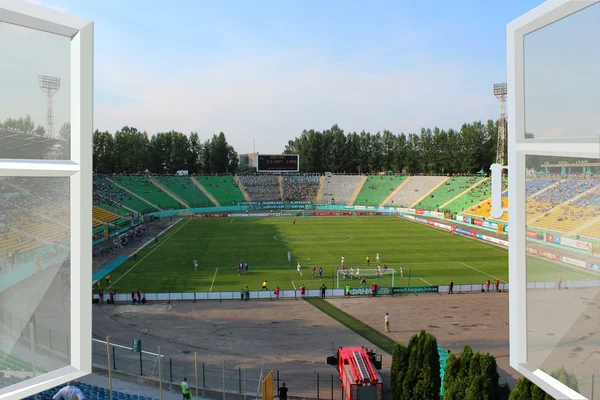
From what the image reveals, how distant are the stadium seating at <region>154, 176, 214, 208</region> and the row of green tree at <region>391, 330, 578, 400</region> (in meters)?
66.7

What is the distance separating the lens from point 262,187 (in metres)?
92.9

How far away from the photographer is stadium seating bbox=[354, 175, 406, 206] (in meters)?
86.1

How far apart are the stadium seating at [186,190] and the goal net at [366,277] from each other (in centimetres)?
4845

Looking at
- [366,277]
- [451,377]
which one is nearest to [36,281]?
[451,377]

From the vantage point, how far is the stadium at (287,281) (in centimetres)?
299

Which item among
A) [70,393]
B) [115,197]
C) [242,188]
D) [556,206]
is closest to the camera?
[556,206]

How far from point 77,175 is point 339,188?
9116 cm

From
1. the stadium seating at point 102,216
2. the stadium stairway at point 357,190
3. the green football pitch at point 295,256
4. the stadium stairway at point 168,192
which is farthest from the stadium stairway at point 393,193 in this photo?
the stadium seating at point 102,216

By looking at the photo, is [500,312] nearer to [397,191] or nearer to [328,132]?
[397,191]

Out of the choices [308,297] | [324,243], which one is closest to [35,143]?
[308,297]

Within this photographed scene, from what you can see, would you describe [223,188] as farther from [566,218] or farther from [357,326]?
[566,218]

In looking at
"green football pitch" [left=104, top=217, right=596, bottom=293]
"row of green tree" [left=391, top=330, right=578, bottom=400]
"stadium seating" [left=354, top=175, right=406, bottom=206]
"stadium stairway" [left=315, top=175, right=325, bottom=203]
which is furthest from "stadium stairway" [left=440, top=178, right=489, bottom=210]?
"row of green tree" [left=391, top=330, right=578, bottom=400]

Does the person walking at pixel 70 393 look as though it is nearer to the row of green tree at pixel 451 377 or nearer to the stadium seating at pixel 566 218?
the stadium seating at pixel 566 218

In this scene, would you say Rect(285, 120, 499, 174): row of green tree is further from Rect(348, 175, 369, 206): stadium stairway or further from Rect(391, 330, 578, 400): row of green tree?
Rect(391, 330, 578, 400): row of green tree
